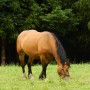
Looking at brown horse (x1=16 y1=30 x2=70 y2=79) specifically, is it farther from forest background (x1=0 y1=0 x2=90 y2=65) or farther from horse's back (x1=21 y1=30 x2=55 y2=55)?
forest background (x1=0 y1=0 x2=90 y2=65)

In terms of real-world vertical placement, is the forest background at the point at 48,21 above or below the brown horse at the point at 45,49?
below

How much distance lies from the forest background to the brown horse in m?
11.6

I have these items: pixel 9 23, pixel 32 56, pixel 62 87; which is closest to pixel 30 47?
pixel 32 56

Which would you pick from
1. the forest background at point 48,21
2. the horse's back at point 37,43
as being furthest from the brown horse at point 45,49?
the forest background at point 48,21

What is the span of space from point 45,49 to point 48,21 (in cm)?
1308

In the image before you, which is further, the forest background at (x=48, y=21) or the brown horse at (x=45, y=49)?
the forest background at (x=48, y=21)

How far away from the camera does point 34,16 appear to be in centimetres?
2425

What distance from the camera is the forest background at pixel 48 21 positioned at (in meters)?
23.9

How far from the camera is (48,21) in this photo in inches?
941

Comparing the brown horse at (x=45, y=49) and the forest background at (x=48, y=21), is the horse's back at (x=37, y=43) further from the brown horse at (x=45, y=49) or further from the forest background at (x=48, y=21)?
the forest background at (x=48, y=21)

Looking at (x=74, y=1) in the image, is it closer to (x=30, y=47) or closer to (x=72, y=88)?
(x=30, y=47)

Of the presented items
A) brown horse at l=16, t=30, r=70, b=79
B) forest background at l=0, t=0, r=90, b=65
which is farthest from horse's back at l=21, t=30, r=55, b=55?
forest background at l=0, t=0, r=90, b=65

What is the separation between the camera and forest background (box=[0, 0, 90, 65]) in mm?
23938

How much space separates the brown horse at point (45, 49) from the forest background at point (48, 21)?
11610 millimetres
